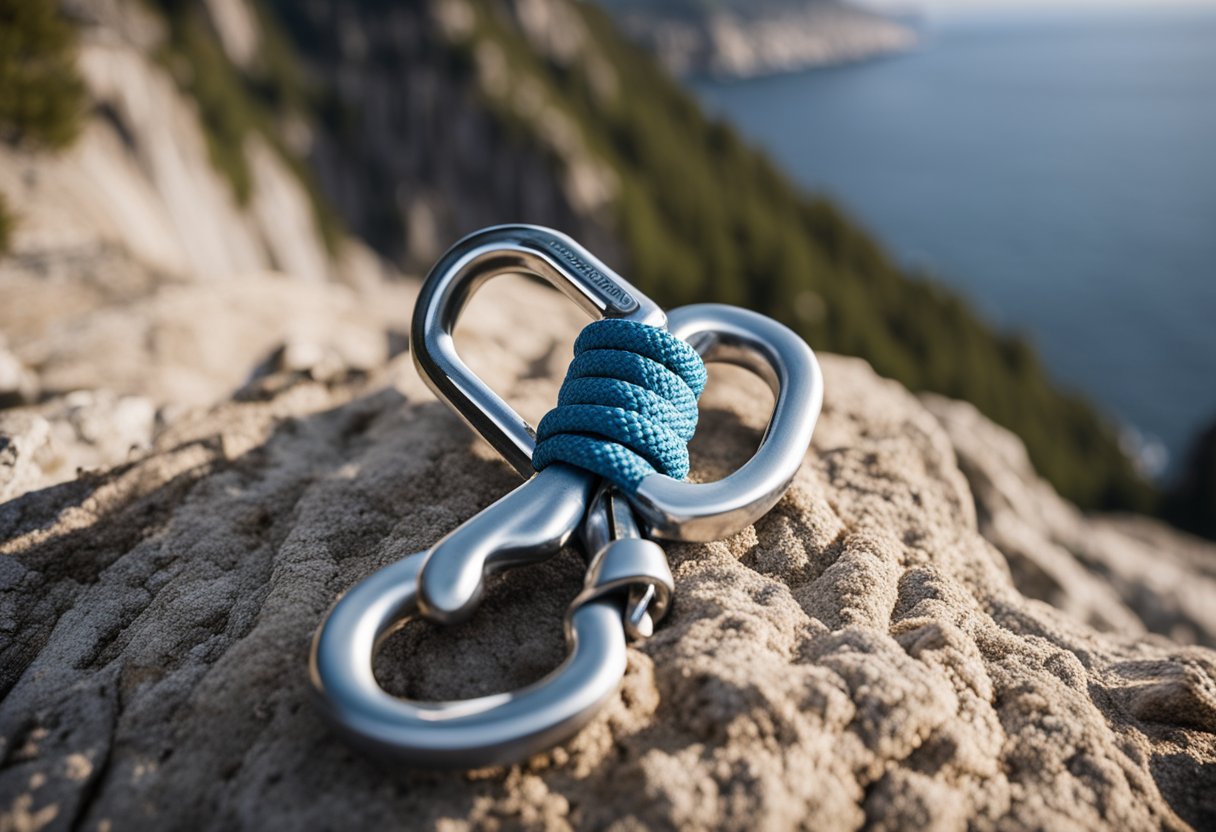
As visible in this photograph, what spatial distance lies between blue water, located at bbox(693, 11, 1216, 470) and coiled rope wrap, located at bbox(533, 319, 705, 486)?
114ft

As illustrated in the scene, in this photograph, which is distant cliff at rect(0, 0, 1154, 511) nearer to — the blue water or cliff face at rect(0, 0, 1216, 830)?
the blue water

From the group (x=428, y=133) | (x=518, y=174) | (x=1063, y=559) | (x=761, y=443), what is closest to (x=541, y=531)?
(x=761, y=443)

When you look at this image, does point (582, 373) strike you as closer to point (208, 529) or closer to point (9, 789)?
point (208, 529)

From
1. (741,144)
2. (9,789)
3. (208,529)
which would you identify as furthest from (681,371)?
(741,144)

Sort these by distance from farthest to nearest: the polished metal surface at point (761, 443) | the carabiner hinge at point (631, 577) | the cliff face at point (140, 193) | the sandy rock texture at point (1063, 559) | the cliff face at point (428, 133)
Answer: the cliff face at point (428, 133), the cliff face at point (140, 193), the sandy rock texture at point (1063, 559), the polished metal surface at point (761, 443), the carabiner hinge at point (631, 577)

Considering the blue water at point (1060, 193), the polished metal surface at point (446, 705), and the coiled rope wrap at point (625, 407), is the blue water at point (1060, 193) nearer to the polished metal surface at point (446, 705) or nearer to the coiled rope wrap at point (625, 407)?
the coiled rope wrap at point (625, 407)

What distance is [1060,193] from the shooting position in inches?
2261

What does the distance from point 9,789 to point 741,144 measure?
4588 cm

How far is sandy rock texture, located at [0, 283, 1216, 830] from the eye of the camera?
1544mm

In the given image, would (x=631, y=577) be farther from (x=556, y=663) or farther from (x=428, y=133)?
(x=428, y=133)

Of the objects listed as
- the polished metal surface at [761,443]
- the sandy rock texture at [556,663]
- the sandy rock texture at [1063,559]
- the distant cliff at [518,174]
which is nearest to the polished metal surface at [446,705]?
the sandy rock texture at [556,663]

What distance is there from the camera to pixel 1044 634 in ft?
7.33

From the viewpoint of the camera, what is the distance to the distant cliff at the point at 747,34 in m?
122

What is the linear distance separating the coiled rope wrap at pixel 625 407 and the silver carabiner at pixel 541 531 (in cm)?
7
